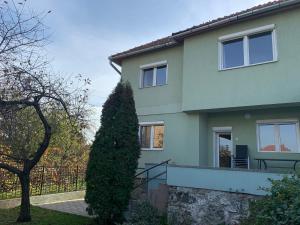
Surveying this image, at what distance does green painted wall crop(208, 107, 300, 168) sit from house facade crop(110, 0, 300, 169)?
38 mm

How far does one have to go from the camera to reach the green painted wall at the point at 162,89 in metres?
14.3

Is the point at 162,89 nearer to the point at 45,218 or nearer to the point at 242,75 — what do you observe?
the point at 242,75

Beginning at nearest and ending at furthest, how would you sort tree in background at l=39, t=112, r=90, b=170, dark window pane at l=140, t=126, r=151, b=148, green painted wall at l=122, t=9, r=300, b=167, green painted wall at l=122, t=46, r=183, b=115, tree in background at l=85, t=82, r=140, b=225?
tree in background at l=85, t=82, r=140, b=225, green painted wall at l=122, t=9, r=300, b=167, green painted wall at l=122, t=46, r=183, b=115, dark window pane at l=140, t=126, r=151, b=148, tree in background at l=39, t=112, r=90, b=170

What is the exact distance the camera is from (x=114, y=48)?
1720 cm

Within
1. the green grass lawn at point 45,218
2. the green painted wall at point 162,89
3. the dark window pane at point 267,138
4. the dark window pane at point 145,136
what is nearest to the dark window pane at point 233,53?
the green painted wall at point 162,89

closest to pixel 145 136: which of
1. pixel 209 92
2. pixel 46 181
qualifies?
pixel 209 92

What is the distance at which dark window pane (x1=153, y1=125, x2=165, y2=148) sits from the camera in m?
14.6

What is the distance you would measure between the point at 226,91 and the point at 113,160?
5525 mm

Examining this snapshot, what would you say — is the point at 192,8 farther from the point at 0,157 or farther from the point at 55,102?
the point at 0,157

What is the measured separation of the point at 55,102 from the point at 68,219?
15.2 feet

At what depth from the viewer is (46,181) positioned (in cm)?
1551

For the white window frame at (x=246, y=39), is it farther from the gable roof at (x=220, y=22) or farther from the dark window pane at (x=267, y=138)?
the dark window pane at (x=267, y=138)

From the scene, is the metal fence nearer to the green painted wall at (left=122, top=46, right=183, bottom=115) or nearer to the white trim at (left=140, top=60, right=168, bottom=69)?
the green painted wall at (left=122, top=46, right=183, bottom=115)

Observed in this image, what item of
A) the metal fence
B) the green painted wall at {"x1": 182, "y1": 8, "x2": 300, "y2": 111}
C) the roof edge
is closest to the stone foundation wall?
the green painted wall at {"x1": 182, "y1": 8, "x2": 300, "y2": 111}
